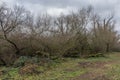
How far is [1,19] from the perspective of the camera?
2136 centimetres

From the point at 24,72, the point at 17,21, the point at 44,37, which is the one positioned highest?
the point at 17,21

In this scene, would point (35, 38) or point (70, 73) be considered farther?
point (35, 38)

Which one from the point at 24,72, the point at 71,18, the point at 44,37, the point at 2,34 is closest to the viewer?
the point at 24,72

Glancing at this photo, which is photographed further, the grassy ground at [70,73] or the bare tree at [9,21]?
the bare tree at [9,21]

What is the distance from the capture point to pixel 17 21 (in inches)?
881

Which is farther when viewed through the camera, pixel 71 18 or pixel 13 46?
pixel 71 18

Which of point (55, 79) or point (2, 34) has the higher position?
point (2, 34)

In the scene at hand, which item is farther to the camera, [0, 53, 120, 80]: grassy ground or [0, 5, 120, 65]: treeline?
[0, 5, 120, 65]: treeline

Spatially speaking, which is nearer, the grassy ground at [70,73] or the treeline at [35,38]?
the grassy ground at [70,73]

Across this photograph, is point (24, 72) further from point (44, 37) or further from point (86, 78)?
point (44, 37)

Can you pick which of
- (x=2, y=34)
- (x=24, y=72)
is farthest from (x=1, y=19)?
(x=24, y=72)

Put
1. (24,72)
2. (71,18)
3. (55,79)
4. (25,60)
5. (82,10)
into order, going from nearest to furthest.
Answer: (55,79), (24,72), (25,60), (71,18), (82,10)

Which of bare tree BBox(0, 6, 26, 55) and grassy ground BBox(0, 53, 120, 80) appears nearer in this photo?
grassy ground BBox(0, 53, 120, 80)

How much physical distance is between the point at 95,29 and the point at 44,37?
1864 cm
